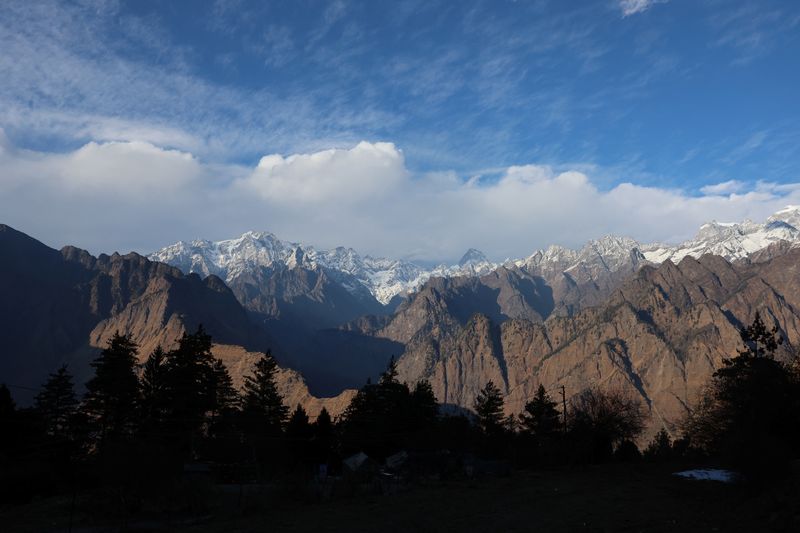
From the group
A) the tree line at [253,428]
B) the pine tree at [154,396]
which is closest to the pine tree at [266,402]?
the tree line at [253,428]

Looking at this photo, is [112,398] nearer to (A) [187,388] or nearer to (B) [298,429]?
(A) [187,388]

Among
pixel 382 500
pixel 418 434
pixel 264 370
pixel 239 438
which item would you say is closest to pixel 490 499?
pixel 382 500

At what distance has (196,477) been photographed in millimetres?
49312

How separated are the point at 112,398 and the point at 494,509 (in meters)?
49.6

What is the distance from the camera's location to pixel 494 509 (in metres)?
38.7

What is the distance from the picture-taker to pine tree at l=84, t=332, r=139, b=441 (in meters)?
69.8

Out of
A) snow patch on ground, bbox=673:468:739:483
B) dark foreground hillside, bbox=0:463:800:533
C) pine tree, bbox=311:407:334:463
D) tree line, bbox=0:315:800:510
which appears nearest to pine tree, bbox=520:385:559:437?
tree line, bbox=0:315:800:510

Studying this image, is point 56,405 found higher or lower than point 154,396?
lower

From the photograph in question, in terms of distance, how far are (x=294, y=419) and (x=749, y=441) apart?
215ft

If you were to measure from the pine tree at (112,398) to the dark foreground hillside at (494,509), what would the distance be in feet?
63.1

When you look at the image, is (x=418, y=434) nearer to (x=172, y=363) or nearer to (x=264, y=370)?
(x=264, y=370)

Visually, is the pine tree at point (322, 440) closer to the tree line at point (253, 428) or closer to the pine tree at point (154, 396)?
the tree line at point (253, 428)

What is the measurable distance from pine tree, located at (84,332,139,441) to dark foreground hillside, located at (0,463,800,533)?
19.2m

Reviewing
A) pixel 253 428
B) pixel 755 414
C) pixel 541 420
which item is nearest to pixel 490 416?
pixel 541 420
